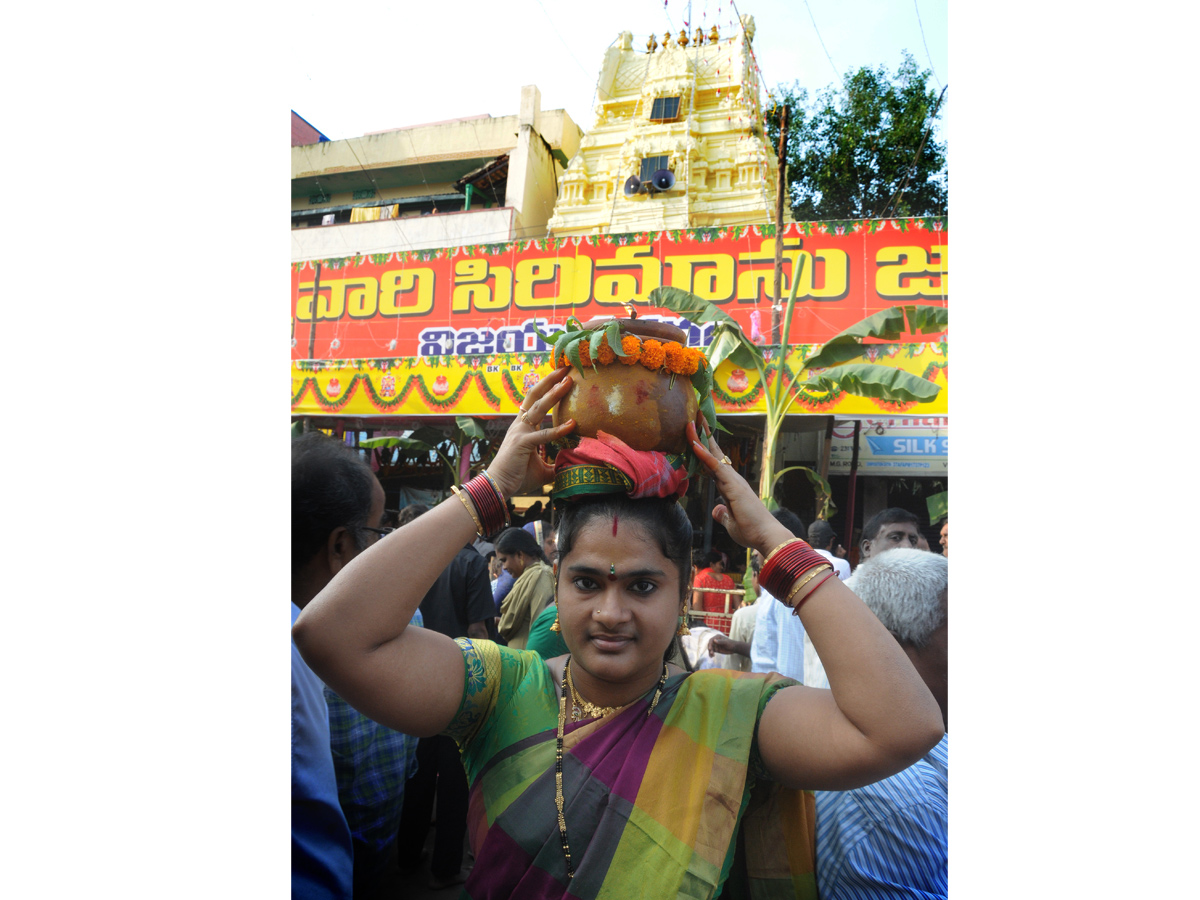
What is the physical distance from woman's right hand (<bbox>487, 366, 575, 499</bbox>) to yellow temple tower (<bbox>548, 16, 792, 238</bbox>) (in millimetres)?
13858

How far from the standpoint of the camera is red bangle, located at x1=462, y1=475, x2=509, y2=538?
4.81 feet

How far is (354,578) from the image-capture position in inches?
52.4

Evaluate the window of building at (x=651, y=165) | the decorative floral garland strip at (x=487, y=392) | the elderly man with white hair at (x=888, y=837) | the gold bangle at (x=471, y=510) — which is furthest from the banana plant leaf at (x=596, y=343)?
the window of building at (x=651, y=165)

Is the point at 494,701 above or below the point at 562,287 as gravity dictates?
below

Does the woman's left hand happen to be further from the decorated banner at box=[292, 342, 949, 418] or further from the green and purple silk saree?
the decorated banner at box=[292, 342, 949, 418]

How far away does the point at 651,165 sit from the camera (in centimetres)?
1512

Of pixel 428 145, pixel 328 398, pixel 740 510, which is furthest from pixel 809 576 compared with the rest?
pixel 428 145

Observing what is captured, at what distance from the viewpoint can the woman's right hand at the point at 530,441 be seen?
1543 mm

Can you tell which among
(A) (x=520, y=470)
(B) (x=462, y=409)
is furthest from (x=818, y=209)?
(A) (x=520, y=470)

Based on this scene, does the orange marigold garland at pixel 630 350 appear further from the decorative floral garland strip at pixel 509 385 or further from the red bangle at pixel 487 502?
the decorative floral garland strip at pixel 509 385

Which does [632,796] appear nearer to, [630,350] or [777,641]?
[630,350]

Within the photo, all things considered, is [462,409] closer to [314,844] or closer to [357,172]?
[314,844]

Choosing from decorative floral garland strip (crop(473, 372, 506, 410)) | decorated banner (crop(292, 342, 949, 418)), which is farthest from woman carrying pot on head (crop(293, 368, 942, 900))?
decorative floral garland strip (crop(473, 372, 506, 410))

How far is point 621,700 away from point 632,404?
654mm
